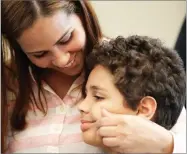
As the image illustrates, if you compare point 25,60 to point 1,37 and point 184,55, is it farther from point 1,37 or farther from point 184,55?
point 184,55

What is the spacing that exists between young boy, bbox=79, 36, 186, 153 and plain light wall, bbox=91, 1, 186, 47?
1060mm

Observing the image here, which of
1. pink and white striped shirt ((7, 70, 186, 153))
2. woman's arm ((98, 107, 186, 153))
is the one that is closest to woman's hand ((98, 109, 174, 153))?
woman's arm ((98, 107, 186, 153))

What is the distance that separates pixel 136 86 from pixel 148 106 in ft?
0.21

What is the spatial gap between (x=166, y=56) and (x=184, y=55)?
1.08 feet

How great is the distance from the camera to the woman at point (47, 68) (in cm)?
107

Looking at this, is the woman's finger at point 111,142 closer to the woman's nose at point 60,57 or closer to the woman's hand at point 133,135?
the woman's hand at point 133,135

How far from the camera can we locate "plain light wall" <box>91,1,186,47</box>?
6.81ft

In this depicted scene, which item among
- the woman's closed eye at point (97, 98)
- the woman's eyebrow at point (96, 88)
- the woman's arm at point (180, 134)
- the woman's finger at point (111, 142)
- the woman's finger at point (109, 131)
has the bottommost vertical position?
the woman's arm at point (180, 134)

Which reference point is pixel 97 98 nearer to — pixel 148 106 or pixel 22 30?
pixel 148 106

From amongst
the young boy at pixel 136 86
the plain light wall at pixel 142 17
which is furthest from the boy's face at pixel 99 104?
the plain light wall at pixel 142 17

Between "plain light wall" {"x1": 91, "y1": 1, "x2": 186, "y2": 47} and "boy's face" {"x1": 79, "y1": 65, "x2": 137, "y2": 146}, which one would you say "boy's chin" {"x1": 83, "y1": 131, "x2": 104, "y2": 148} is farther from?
"plain light wall" {"x1": 91, "y1": 1, "x2": 186, "y2": 47}

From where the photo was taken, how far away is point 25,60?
1.24m

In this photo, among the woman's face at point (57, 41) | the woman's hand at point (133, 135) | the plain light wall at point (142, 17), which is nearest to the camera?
the woman's hand at point (133, 135)

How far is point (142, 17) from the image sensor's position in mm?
2084
